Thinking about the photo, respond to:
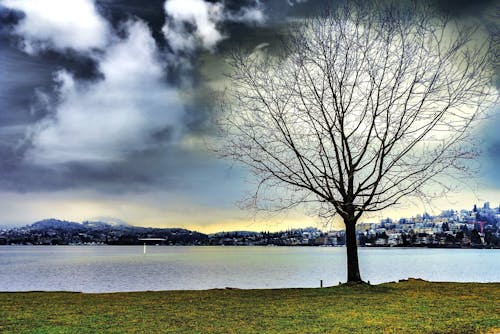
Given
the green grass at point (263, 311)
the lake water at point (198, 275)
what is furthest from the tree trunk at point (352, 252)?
the lake water at point (198, 275)

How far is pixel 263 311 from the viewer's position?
15062mm

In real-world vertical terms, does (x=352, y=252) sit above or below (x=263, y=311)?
above

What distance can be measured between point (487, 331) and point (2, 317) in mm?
12628

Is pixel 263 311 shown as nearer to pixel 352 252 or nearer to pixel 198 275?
pixel 352 252

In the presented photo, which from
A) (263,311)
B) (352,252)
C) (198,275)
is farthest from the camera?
(198,275)

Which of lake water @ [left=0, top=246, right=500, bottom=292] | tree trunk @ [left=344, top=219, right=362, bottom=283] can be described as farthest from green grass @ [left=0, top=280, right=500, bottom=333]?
lake water @ [left=0, top=246, right=500, bottom=292]

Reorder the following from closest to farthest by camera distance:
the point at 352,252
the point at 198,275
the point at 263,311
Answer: the point at 263,311 → the point at 352,252 → the point at 198,275

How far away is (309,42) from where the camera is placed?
23453mm

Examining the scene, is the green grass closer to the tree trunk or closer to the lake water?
the tree trunk

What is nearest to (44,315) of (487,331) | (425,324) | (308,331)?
(308,331)

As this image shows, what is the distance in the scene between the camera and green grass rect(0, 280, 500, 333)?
1242 cm

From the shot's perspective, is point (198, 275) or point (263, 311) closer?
point (263, 311)

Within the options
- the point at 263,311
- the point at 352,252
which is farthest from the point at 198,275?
the point at 263,311

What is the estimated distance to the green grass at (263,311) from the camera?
40.8ft
